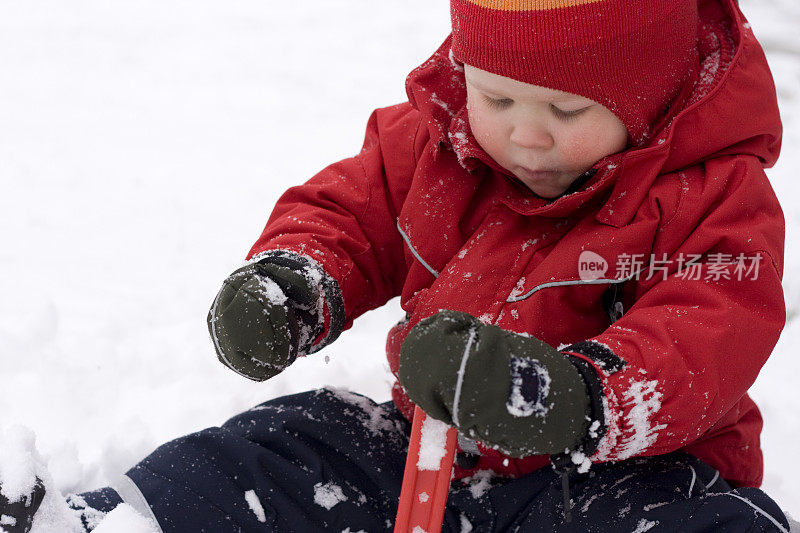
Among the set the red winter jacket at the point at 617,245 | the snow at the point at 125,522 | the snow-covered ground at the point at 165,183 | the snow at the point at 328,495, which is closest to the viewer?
the red winter jacket at the point at 617,245

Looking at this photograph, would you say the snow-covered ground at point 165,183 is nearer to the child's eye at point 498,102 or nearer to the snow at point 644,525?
the snow at point 644,525

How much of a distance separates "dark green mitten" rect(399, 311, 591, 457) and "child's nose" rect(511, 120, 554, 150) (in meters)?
0.26

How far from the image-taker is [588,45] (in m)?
0.95

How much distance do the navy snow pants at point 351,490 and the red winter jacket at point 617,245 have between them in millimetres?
60

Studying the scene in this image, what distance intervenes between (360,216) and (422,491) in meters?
0.43

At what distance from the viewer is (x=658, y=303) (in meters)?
0.97

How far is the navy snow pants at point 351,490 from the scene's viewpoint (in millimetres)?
1008

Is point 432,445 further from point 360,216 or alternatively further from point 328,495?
point 360,216

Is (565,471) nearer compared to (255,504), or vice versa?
(565,471)

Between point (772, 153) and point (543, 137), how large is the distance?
1.10ft

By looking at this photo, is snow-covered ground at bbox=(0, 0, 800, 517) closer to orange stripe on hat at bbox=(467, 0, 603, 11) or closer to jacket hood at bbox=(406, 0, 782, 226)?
jacket hood at bbox=(406, 0, 782, 226)

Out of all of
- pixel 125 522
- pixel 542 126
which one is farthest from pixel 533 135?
pixel 125 522

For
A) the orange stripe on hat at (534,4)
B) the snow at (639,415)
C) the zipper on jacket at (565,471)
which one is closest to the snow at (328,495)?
the zipper on jacket at (565,471)

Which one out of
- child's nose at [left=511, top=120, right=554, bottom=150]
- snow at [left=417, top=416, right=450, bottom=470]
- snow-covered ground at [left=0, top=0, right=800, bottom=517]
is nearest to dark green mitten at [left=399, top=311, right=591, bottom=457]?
snow at [left=417, top=416, right=450, bottom=470]
